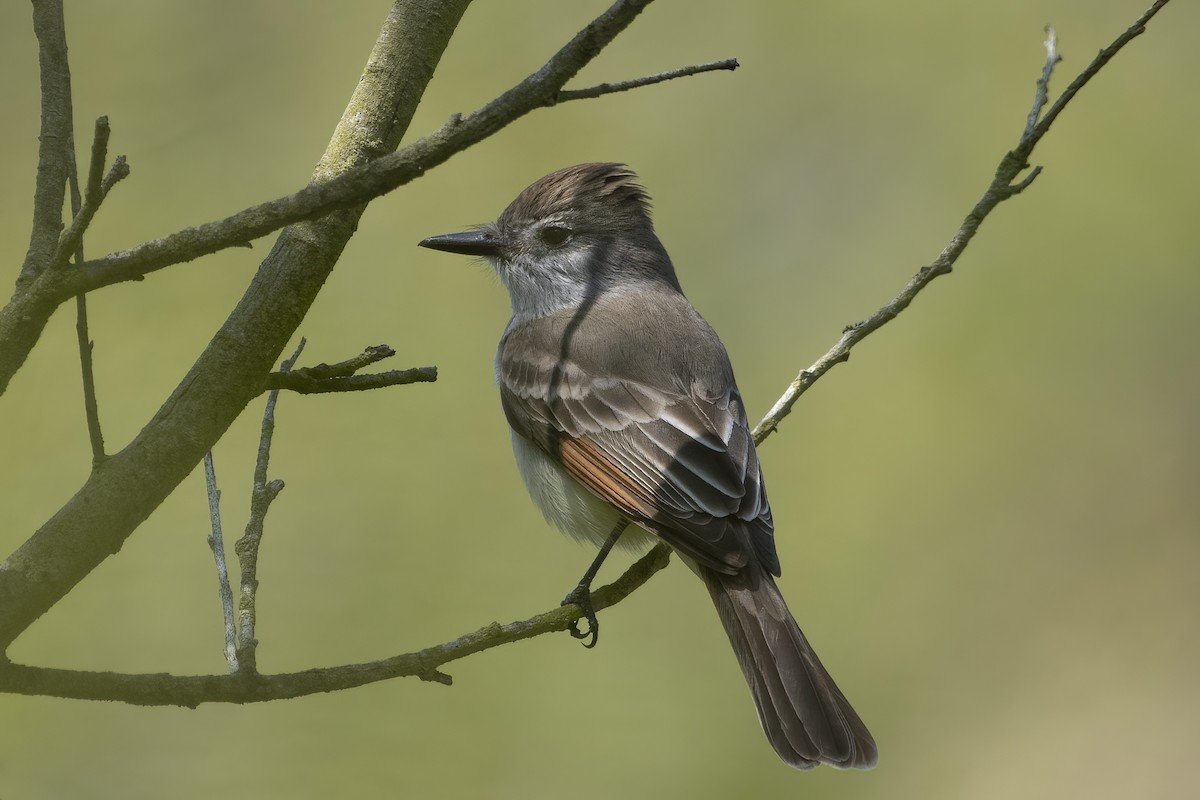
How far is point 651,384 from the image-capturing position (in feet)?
14.0

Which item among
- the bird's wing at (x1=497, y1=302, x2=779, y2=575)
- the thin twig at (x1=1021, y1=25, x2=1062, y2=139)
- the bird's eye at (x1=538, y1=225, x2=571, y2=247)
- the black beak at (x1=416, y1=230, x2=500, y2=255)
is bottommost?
the bird's wing at (x1=497, y1=302, x2=779, y2=575)

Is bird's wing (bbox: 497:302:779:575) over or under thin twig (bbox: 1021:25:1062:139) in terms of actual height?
under

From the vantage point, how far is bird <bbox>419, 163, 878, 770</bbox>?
11.4ft

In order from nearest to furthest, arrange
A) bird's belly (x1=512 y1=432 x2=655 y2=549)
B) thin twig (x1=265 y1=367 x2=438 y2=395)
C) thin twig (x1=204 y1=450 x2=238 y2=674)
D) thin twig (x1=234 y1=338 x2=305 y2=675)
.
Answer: thin twig (x1=265 y1=367 x2=438 y2=395), thin twig (x1=204 y1=450 x2=238 y2=674), thin twig (x1=234 y1=338 x2=305 y2=675), bird's belly (x1=512 y1=432 x2=655 y2=549)

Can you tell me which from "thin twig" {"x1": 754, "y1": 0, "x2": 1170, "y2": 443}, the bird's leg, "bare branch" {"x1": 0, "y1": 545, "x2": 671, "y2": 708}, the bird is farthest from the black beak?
"bare branch" {"x1": 0, "y1": 545, "x2": 671, "y2": 708}

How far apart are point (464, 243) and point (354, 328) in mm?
1475

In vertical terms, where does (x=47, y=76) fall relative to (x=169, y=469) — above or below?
above

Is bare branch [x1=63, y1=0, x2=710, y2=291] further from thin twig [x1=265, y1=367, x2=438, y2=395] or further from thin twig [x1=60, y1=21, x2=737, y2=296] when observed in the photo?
thin twig [x1=265, y1=367, x2=438, y2=395]

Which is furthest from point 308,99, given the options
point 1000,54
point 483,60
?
point 1000,54

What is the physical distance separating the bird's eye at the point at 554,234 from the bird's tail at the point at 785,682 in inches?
67.5

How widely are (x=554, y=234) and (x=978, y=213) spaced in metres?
2.03

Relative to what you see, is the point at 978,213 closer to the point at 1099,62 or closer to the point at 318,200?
the point at 1099,62

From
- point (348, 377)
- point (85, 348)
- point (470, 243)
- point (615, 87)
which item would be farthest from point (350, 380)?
point (470, 243)

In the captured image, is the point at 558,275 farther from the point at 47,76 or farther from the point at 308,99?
the point at 47,76
